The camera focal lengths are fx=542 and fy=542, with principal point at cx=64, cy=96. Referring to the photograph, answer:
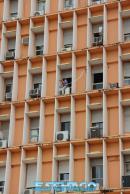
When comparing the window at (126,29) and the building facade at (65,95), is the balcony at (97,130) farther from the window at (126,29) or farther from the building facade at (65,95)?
the window at (126,29)

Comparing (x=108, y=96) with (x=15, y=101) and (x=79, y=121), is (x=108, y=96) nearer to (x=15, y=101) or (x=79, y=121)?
(x=79, y=121)

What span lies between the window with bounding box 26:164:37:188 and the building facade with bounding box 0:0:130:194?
0.06m

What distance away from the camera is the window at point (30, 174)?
30109 millimetres

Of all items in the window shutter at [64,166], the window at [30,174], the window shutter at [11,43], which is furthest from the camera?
the window shutter at [11,43]

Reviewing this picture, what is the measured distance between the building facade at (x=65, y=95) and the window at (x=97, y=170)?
0.05 meters

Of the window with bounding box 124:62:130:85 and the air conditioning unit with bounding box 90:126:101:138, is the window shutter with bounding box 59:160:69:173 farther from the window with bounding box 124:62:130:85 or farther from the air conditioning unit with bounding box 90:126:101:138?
the window with bounding box 124:62:130:85

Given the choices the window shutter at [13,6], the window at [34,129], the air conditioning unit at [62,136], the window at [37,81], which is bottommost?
the air conditioning unit at [62,136]

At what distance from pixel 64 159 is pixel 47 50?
22.9ft

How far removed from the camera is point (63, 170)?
2997cm

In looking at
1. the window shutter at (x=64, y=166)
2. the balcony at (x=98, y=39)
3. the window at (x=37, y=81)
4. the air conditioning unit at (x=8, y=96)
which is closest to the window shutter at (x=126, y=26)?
the balcony at (x=98, y=39)

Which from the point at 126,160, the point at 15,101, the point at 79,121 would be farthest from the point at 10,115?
the point at 126,160

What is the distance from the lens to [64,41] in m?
33.5

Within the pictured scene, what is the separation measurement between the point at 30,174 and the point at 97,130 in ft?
14.8

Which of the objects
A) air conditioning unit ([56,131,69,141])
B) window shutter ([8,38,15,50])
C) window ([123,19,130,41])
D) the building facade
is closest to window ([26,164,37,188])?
the building facade
